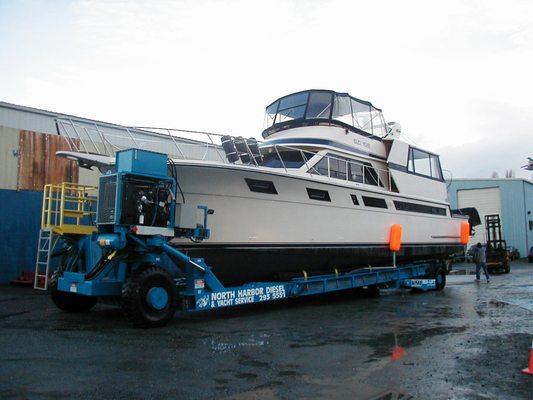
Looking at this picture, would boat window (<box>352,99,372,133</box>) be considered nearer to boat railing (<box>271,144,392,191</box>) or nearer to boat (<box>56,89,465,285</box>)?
boat (<box>56,89,465,285</box>)

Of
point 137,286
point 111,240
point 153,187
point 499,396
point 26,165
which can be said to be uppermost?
point 26,165

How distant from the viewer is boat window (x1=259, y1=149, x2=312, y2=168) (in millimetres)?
10742

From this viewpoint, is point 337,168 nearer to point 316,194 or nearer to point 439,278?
point 316,194

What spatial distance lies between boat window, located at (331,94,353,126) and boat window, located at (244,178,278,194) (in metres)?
3.30

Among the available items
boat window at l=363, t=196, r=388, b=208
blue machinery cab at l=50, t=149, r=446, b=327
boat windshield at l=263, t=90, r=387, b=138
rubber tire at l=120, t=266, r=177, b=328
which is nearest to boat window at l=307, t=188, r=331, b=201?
boat window at l=363, t=196, r=388, b=208

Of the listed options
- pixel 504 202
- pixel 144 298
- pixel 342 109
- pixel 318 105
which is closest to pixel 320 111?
pixel 318 105

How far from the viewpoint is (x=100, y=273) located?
764 centimetres

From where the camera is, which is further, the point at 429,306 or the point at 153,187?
the point at 429,306

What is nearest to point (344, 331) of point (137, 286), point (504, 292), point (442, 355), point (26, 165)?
point (442, 355)

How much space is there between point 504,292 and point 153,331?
10730mm

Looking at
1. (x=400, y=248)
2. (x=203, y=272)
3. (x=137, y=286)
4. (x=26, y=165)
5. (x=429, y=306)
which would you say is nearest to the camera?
(x=137, y=286)

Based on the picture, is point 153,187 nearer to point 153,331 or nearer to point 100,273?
point 100,273

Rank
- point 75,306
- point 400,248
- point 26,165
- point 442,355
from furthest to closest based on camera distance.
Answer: point 26,165 → point 400,248 → point 75,306 → point 442,355

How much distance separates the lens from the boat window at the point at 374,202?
37.6 feet
